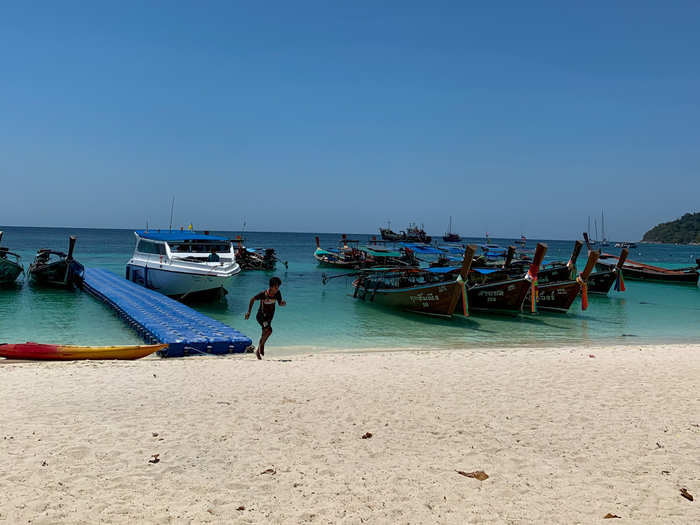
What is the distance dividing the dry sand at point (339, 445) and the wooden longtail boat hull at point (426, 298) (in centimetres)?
1055

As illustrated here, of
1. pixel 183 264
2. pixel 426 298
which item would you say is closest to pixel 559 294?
pixel 426 298

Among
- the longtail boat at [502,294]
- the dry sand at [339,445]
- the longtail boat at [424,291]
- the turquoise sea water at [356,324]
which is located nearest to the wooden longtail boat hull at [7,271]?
the turquoise sea water at [356,324]

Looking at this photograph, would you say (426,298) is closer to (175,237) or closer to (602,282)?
(175,237)

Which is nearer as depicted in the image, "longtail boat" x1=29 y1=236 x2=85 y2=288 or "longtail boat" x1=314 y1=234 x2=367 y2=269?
"longtail boat" x1=29 y1=236 x2=85 y2=288

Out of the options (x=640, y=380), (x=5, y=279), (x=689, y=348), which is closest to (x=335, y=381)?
(x=640, y=380)

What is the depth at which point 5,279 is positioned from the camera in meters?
26.8

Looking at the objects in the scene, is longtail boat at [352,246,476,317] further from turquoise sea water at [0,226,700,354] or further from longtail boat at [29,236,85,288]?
longtail boat at [29,236,85,288]

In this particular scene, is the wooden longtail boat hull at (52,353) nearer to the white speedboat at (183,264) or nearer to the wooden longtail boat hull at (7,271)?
the white speedboat at (183,264)

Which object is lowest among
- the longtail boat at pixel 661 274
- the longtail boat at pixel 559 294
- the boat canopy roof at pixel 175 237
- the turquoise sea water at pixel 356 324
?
the turquoise sea water at pixel 356 324

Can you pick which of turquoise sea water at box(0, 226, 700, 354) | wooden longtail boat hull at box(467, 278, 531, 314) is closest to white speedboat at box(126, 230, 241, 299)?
turquoise sea water at box(0, 226, 700, 354)

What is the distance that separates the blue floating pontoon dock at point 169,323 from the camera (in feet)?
40.6

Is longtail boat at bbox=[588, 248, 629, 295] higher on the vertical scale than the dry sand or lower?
higher

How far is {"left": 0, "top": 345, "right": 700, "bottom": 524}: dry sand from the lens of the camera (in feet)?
15.5

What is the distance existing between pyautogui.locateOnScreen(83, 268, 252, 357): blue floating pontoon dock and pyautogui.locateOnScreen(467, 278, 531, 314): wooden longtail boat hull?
12813 mm
